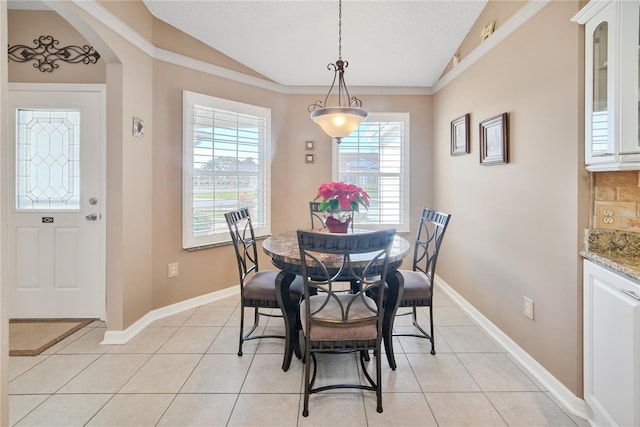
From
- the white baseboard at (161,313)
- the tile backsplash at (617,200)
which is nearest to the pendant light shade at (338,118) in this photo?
the tile backsplash at (617,200)

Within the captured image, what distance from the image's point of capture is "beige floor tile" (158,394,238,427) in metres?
1.66

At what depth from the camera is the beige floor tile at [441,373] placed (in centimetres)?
194

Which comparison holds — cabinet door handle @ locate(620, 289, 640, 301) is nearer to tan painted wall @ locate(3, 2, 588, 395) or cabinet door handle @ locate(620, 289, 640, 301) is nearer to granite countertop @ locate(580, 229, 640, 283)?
granite countertop @ locate(580, 229, 640, 283)

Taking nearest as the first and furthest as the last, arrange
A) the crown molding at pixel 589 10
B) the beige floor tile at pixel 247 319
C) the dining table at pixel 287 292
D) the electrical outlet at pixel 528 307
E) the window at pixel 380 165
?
the crown molding at pixel 589 10 → the dining table at pixel 287 292 → the electrical outlet at pixel 528 307 → the beige floor tile at pixel 247 319 → the window at pixel 380 165

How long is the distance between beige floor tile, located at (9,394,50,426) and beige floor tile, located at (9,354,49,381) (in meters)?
0.29

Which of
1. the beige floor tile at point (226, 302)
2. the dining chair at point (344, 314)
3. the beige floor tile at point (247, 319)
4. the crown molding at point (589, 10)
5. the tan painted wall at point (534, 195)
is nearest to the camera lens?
the crown molding at point (589, 10)

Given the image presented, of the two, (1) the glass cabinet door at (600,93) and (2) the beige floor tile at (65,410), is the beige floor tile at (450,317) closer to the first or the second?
(1) the glass cabinet door at (600,93)

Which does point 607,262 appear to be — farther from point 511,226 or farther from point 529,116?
point 529,116

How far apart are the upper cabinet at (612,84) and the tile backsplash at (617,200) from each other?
13 centimetres

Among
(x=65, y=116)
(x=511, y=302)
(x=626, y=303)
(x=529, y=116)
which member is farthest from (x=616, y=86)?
(x=65, y=116)

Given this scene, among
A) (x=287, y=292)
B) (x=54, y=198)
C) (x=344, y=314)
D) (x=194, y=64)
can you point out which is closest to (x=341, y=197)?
(x=287, y=292)

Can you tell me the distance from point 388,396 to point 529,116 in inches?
79.9

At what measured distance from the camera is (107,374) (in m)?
2.08

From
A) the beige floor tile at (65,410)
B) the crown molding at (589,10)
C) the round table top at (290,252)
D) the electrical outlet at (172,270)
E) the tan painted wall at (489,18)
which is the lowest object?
the beige floor tile at (65,410)
